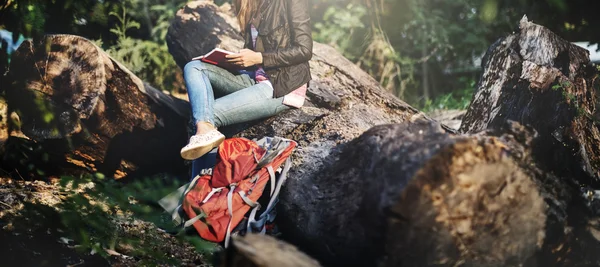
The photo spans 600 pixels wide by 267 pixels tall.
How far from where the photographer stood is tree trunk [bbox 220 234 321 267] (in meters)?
2.24

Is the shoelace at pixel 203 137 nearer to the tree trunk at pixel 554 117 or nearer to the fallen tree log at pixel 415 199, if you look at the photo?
the fallen tree log at pixel 415 199

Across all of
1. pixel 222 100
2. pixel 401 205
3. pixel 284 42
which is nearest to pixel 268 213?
pixel 222 100

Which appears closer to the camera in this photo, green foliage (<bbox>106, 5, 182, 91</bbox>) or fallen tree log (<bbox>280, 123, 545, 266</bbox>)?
fallen tree log (<bbox>280, 123, 545, 266</bbox>)

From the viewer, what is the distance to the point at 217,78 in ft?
13.4

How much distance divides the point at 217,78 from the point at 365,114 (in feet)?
3.90

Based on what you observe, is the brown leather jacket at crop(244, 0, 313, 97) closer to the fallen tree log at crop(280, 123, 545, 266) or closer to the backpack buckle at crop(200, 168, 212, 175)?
the backpack buckle at crop(200, 168, 212, 175)

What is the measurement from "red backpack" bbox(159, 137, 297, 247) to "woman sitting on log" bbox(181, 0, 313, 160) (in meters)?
0.46

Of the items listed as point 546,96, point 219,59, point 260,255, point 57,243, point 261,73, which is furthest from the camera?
point 261,73

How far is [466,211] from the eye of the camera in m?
2.46

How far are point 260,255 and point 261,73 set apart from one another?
2168 millimetres

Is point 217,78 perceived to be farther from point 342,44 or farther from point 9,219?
point 342,44

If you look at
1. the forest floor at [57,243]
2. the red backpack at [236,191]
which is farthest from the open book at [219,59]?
the forest floor at [57,243]

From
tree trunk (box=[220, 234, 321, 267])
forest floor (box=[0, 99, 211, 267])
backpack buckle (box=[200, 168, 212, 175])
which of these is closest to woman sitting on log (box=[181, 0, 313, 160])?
backpack buckle (box=[200, 168, 212, 175])

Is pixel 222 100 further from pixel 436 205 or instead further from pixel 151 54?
pixel 151 54
